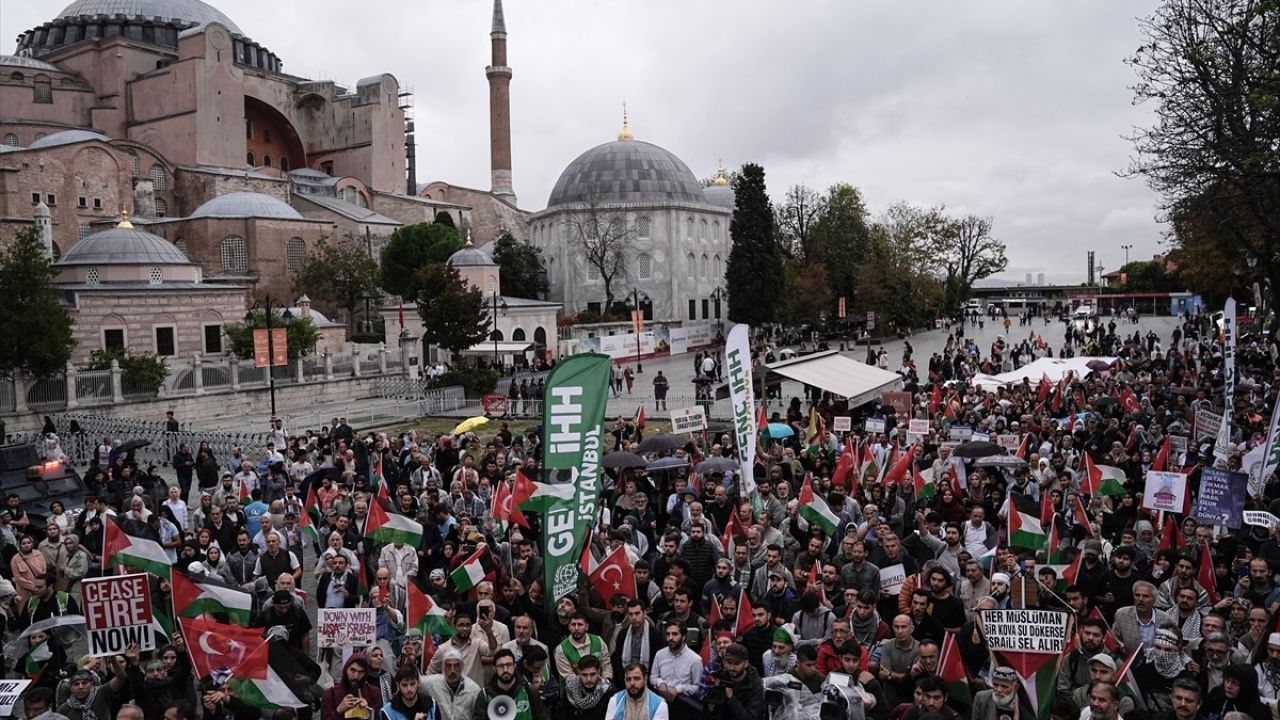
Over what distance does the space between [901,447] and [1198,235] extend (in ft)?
60.3

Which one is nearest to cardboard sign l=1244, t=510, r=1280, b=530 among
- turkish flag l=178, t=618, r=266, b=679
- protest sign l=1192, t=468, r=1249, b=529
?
protest sign l=1192, t=468, r=1249, b=529

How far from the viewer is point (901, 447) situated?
48.3ft

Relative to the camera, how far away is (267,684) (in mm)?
6516

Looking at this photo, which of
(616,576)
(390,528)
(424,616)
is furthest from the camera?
(390,528)

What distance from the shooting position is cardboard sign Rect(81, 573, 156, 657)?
22.7 feet

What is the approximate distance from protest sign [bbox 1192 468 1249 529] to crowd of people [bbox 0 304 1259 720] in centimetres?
17

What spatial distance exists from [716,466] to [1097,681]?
7.64 meters

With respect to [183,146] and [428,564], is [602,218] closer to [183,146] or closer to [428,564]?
[183,146]

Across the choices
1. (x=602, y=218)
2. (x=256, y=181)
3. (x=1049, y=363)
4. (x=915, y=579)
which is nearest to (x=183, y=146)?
(x=256, y=181)

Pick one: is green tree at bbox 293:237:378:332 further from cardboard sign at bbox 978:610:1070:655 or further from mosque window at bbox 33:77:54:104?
cardboard sign at bbox 978:610:1070:655

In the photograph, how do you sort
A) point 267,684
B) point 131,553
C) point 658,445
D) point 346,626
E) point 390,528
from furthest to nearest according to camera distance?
point 658,445
point 390,528
point 131,553
point 346,626
point 267,684

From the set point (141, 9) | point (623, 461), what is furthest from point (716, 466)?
point (141, 9)

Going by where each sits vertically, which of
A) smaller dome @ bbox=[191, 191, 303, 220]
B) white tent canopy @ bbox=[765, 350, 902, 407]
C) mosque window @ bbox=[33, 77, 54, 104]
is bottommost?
white tent canopy @ bbox=[765, 350, 902, 407]

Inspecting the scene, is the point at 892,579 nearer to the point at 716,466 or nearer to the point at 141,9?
the point at 716,466
